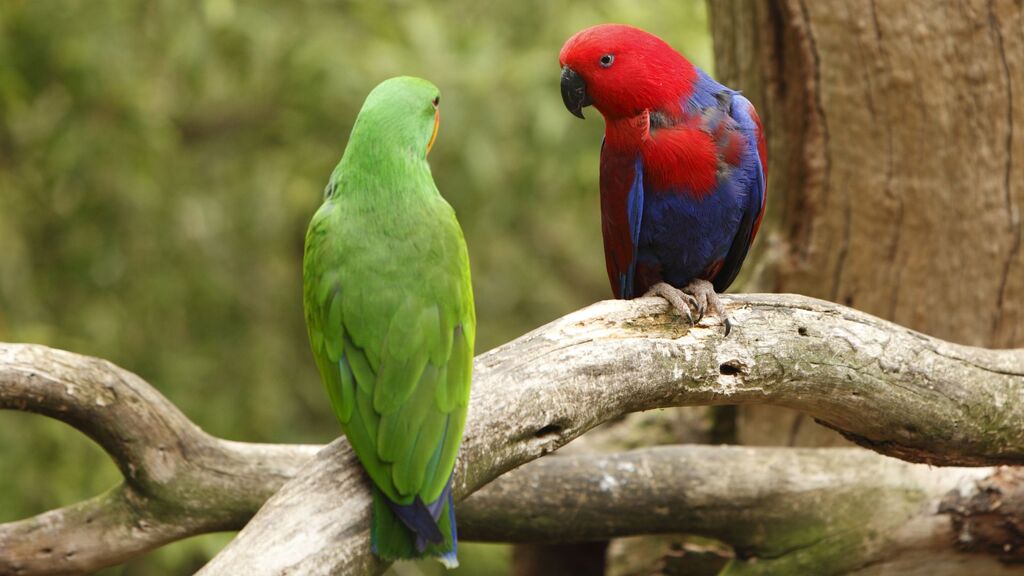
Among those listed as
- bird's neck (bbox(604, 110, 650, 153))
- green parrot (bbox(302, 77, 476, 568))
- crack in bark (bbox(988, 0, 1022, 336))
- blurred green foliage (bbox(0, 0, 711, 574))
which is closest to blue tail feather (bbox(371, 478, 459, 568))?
green parrot (bbox(302, 77, 476, 568))

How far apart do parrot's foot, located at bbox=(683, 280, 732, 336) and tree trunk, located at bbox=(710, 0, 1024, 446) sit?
2.47ft

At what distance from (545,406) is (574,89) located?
2.91 feet

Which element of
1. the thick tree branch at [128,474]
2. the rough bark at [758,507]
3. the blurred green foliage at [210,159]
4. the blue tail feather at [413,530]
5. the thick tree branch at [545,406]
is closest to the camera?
the blue tail feather at [413,530]

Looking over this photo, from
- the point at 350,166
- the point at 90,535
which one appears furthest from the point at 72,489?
the point at 350,166

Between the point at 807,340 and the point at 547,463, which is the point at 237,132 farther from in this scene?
the point at 807,340

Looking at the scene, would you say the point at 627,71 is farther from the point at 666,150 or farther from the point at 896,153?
the point at 896,153

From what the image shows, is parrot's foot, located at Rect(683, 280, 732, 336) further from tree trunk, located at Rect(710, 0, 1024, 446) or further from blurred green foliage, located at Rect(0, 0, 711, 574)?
blurred green foliage, located at Rect(0, 0, 711, 574)

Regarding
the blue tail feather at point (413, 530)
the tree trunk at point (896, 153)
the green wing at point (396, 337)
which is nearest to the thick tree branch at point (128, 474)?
the green wing at point (396, 337)

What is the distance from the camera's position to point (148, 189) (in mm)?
4137

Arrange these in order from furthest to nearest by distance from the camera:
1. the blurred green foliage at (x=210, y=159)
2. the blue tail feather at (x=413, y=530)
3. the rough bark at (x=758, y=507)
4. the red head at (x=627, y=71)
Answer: the blurred green foliage at (x=210, y=159), the rough bark at (x=758, y=507), the red head at (x=627, y=71), the blue tail feather at (x=413, y=530)

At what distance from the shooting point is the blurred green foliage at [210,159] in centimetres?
387

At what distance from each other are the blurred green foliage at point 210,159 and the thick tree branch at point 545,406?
1.41 metres

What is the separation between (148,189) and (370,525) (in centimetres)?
273

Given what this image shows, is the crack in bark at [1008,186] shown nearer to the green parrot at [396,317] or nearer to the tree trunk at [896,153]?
the tree trunk at [896,153]
